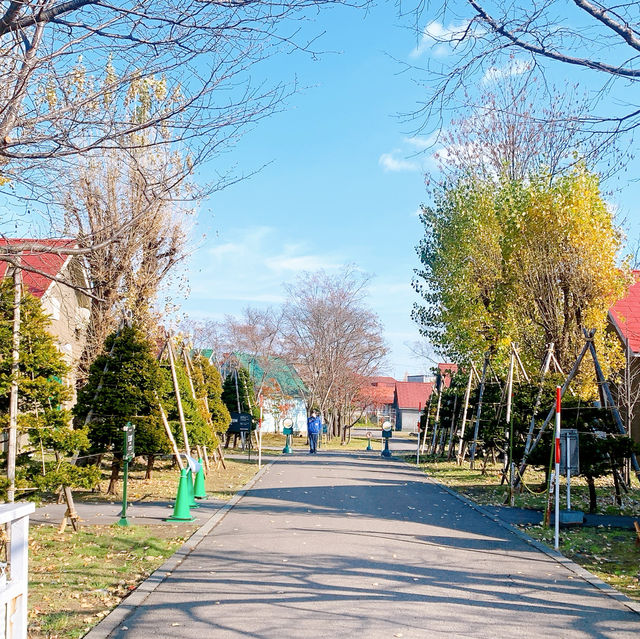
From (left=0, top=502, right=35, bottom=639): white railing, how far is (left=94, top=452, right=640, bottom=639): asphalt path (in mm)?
1434

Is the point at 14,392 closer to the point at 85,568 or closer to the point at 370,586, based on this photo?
the point at 85,568

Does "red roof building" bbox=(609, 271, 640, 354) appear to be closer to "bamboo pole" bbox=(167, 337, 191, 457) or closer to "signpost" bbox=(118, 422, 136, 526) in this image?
"bamboo pole" bbox=(167, 337, 191, 457)

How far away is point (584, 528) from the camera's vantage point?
12422 millimetres

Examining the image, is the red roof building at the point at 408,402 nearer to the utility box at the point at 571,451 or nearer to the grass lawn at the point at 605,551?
the utility box at the point at 571,451

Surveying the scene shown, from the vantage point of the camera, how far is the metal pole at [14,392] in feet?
33.4

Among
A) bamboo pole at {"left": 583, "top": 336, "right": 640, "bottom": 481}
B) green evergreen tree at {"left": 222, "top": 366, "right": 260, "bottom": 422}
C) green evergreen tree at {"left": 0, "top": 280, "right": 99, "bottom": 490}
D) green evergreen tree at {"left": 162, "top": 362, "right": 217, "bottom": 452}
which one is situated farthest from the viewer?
green evergreen tree at {"left": 222, "top": 366, "right": 260, "bottom": 422}

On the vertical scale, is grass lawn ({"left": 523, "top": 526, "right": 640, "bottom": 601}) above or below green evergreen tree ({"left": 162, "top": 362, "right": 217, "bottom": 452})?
below

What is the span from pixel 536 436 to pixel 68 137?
11.6m

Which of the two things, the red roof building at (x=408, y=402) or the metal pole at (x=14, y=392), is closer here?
the metal pole at (x=14, y=392)

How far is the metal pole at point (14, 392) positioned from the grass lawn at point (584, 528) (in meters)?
7.35

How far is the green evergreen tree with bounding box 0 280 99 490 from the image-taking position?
10.5 meters

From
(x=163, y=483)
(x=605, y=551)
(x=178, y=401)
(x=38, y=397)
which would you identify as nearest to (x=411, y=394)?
(x=163, y=483)

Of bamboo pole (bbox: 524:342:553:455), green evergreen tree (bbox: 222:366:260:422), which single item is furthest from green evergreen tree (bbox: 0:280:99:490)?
green evergreen tree (bbox: 222:366:260:422)

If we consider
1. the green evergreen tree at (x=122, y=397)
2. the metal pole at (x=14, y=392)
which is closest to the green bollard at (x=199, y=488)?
the green evergreen tree at (x=122, y=397)
